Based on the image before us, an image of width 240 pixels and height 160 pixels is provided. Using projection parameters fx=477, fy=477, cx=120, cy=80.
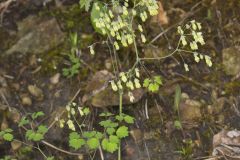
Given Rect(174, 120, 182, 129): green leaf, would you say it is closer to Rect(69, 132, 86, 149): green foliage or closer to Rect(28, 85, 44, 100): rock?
Rect(69, 132, 86, 149): green foliage

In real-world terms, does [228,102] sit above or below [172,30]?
below

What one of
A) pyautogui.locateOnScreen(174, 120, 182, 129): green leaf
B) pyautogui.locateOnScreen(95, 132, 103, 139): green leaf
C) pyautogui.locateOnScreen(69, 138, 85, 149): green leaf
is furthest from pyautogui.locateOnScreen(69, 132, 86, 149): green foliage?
pyautogui.locateOnScreen(174, 120, 182, 129): green leaf

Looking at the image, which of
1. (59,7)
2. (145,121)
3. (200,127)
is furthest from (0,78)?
(200,127)

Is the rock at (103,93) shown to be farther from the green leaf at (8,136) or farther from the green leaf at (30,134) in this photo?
the green leaf at (8,136)

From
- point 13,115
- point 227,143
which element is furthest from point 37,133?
point 227,143

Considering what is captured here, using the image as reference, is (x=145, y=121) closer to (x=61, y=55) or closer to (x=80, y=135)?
(x=80, y=135)

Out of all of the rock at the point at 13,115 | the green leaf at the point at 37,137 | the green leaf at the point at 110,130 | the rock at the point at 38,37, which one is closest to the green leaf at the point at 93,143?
the green leaf at the point at 110,130
